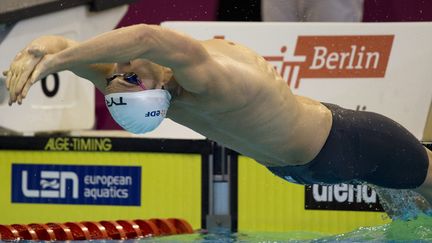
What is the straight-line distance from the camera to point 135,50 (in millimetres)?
3654

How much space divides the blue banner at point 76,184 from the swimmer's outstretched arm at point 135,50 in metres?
1.94

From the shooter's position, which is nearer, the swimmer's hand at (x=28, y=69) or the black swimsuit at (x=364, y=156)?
the swimmer's hand at (x=28, y=69)

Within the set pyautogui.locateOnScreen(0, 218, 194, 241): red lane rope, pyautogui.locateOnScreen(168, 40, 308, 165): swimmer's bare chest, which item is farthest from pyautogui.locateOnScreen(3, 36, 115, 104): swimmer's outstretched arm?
pyautogui.locateOnScreen(0, 218, 194, 241): red lane rope

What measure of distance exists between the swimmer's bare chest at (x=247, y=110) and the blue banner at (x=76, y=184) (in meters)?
1.39

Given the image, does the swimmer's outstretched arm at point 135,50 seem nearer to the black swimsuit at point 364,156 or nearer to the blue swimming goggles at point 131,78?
the blue swimming goggles at point 131,78

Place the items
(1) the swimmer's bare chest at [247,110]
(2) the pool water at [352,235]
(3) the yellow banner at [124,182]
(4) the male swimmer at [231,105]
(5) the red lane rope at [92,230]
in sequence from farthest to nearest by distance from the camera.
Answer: (3) the yellow banner at [124,182] < (5) the red lane rope at [92,230] < (2) the pool water at [352,235] < (1) the swimmer's bare chest at [247,110] < (4) the male swimmer at [231,105]

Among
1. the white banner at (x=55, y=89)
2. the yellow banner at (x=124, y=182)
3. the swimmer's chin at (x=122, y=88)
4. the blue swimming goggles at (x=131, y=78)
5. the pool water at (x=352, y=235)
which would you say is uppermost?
the white banner at (x=55, y=89)

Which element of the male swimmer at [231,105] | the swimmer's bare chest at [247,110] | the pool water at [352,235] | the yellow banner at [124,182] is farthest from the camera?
the yellow banner at [124,182]

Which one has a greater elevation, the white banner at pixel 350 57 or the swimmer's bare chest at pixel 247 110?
the white banner at pixel 350 57

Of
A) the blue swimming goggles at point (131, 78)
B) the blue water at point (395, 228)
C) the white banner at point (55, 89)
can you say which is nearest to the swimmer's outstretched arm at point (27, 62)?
the blue swimming goggles at point (131, 78)

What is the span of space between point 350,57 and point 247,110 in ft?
5.13

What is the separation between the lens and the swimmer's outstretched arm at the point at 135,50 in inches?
142

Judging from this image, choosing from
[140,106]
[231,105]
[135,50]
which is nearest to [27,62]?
[135,50]

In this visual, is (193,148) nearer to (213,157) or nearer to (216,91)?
(213,157)
